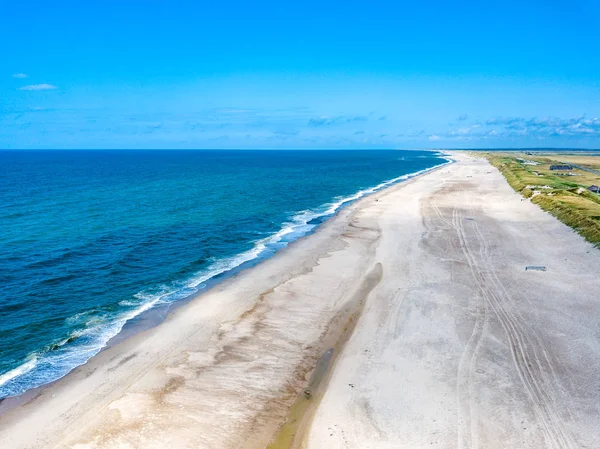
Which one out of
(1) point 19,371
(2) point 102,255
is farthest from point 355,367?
(2) point 102,255

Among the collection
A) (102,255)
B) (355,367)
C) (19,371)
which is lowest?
(19,371)

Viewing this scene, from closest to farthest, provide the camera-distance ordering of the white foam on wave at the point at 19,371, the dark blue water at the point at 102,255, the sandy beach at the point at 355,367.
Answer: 1. the sandy beach at the point at 355,367
2. the white foam on wave at the point at 19,371
3. the dark blue water at the point at 102,255

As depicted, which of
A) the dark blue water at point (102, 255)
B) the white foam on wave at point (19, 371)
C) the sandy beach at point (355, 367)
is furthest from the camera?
the dark blue water at point (102, 255)

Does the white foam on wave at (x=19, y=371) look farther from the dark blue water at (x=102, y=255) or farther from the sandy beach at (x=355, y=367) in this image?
the sandy beach at (x=355, y=367)

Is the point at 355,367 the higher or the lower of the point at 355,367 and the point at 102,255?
the lower

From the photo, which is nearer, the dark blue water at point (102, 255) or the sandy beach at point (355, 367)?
the sandy beach at point (355, 367)

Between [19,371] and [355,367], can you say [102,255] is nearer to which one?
[19,371]

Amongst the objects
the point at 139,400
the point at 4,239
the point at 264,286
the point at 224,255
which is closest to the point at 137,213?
the point at 4,239

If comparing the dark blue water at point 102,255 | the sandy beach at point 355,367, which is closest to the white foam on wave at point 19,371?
the dark blue water at point 102,255
